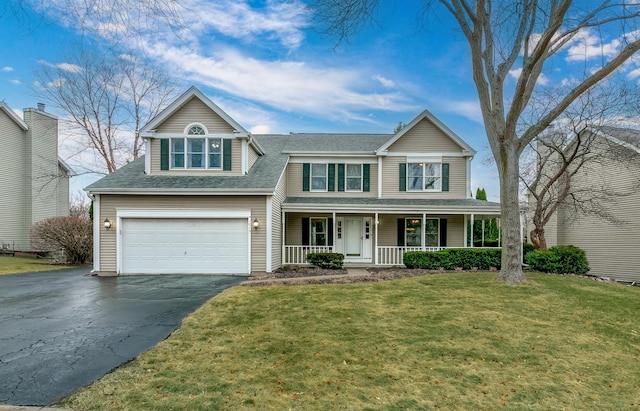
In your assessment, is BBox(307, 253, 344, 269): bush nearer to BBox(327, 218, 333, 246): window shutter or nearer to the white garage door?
BBox(327, 218, 333, 246): window shutter

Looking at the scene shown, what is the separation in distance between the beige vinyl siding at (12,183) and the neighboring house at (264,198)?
36.8ft

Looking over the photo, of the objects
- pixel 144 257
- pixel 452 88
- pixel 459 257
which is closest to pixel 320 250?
pixel 459 257

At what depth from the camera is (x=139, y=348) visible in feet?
16.7

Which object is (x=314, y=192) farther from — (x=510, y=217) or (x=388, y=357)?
(x=388, y=357)

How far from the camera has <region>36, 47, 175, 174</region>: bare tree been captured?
72.1 ft

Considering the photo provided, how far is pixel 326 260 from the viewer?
14008 mm

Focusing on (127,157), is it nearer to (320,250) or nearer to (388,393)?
(320,250)

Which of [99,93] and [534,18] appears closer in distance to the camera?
[534,18]

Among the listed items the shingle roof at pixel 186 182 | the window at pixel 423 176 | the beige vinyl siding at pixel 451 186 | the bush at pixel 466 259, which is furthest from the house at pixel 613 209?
the shingle roof at pixel 186 182

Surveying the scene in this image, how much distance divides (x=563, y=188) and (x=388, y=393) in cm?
1666

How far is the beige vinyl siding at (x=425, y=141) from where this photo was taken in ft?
53.7

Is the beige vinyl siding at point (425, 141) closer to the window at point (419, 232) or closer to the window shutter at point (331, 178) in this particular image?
the window shutter at point (331, 178)

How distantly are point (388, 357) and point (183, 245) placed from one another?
10.0 meters

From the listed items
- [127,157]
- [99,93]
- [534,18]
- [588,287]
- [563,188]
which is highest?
[99,93]
